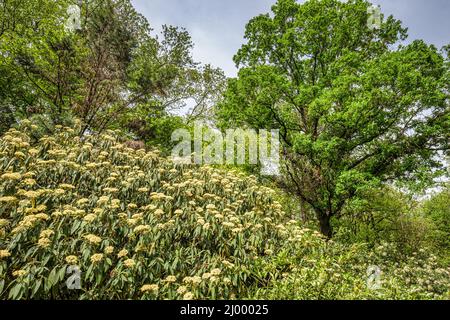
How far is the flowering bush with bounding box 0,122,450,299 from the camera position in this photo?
3262mm

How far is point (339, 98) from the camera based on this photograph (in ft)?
29.0

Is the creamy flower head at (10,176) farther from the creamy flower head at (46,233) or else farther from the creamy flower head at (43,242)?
the creamy flower head at (43,242)

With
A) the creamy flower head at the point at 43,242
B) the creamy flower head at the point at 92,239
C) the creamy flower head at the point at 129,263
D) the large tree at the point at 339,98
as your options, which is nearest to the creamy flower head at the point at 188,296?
the creamy flower head at the point at 129,263

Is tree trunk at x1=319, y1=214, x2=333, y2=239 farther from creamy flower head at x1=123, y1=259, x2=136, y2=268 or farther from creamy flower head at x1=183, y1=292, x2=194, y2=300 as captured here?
creamy flower head at x1=123, y1=259, x2=136, y2=268

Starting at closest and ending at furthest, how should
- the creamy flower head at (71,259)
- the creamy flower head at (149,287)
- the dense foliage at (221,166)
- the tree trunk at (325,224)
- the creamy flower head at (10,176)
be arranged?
the creamy flower head at (71,259) → the creamy flower head at (149,287) → the dense foliage at (221,166) → the creamy flower head at (10,176) → the tree trunk at (325,224)

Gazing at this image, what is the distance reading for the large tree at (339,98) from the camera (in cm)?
843

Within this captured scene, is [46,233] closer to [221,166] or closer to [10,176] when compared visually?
[10,176]

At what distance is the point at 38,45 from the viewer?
37.2ft

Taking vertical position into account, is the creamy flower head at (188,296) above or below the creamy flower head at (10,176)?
below

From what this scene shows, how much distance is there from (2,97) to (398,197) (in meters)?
20.6

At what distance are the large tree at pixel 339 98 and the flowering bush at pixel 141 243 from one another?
170 inches

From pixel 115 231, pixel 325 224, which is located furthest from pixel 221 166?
pixel 115 231
